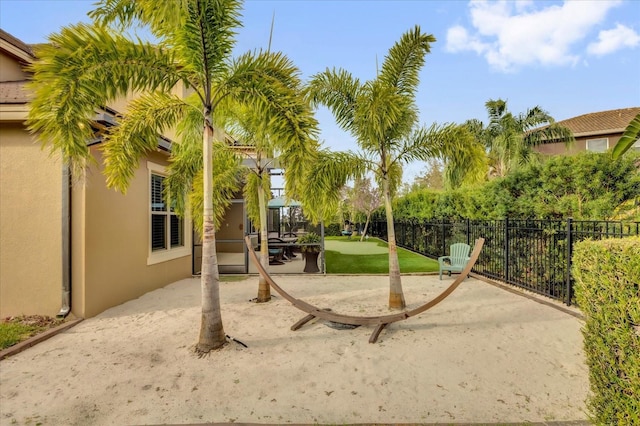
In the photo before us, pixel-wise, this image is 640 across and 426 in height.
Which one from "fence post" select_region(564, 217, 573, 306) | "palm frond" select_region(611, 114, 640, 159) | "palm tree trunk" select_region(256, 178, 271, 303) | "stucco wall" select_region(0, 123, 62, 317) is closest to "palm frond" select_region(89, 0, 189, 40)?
"stucco wall" select_region(0, 123, 62, 317)

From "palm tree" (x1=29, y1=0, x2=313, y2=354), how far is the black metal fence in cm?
569

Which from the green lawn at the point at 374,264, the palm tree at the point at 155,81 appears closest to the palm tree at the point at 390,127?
the palm tree at the point at 155,81

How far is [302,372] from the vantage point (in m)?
3.70

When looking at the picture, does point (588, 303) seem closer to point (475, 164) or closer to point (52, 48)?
point (475, 164)

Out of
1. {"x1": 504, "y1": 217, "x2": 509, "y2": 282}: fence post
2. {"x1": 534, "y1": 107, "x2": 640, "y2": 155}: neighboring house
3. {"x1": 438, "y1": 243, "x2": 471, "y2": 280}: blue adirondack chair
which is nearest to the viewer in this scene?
{"x1": 504, "y1": 217, "x2": 509, "y2": 282}: fence post

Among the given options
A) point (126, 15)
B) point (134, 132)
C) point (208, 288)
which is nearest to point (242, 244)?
point (134, 132)

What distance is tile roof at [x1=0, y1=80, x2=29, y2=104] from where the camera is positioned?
203 inches

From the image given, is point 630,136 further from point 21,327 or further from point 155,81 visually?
point 21,327

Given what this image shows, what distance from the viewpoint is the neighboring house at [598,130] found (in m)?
21.1

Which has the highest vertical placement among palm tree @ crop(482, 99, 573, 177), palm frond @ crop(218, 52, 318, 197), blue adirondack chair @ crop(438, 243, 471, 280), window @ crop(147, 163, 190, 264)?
palm tree @ crop(482, 99, 573, 177)

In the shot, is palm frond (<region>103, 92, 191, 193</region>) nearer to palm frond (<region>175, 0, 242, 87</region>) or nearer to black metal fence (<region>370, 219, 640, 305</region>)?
palm frond (<region>175, 0, 242, 87</region>)

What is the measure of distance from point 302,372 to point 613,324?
3.01m

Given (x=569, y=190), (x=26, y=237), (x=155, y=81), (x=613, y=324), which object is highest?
(x=155, y=81)

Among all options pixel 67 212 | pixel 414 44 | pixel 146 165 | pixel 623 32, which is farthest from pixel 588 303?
pixel 623 32
